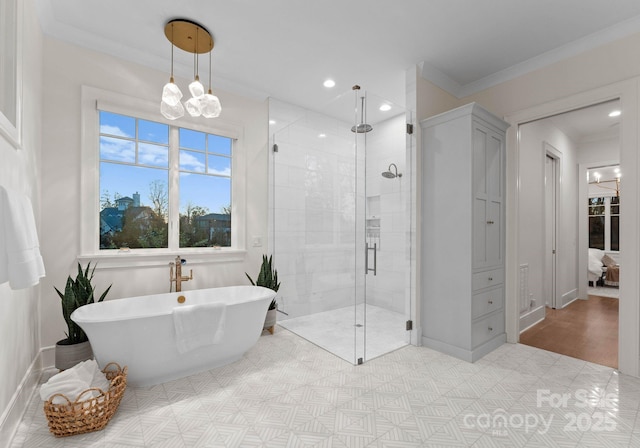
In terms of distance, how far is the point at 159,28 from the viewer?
99.0 inches

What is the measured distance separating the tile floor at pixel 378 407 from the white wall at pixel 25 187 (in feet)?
1.06

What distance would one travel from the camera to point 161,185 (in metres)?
3.08

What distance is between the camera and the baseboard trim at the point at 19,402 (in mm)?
1547

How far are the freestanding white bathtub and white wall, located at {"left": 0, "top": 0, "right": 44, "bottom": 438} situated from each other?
30 cm

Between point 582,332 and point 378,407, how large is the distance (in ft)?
9.07

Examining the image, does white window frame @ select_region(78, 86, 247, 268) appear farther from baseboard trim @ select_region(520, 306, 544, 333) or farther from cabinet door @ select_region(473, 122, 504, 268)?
baseboard trim @ select_region(520, 306, 544, 333)

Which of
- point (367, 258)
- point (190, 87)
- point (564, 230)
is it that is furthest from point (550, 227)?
point (190, 87)

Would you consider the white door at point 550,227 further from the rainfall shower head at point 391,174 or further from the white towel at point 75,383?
the white towel at point 75,383

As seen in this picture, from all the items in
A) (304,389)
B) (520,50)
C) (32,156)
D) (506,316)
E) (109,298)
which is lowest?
(304,389)

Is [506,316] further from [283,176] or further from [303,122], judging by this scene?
[303,122]

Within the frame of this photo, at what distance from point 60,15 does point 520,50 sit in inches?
150

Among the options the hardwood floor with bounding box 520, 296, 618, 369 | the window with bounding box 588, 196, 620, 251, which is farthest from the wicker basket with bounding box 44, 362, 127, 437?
the window with bounding box 588, 196, 620, 251

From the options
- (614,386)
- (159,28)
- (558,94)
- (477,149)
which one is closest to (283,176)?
(159,28)

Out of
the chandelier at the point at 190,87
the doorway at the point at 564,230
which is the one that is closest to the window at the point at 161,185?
the chandelier at the point at 190,87
